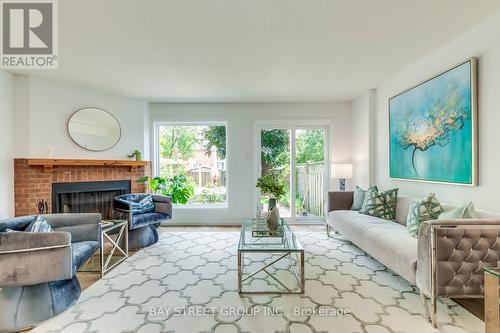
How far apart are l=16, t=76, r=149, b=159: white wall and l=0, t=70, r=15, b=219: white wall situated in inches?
2.9

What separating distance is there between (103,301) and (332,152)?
4.23 metres

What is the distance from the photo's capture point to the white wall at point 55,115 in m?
3.35

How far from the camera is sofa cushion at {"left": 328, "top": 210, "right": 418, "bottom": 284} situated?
6.71ft

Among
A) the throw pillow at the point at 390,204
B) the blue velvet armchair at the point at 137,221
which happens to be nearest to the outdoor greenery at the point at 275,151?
the throw pillow at the point at 390,204

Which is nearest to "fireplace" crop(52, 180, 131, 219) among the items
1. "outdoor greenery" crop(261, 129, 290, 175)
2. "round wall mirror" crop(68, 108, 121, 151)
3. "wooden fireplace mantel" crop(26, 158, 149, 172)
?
"wooden fireplace mantel" crop(26, 158, 149, 172)

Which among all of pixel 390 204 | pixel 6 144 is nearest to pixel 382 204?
pixel 390 204

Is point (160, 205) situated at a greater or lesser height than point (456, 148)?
lesser

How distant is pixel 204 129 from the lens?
4.94m

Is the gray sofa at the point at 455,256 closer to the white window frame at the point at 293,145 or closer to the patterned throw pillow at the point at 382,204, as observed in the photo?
the patterned throw pillow at the point at 382,204

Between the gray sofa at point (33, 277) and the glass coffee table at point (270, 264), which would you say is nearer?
the gray sofa at point (33, 277)

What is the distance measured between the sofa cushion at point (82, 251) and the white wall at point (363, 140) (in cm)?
401

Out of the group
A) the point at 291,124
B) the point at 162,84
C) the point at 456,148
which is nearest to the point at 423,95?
the point at 456,148

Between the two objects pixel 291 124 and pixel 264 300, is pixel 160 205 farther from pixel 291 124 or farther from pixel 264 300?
pixel 291 124

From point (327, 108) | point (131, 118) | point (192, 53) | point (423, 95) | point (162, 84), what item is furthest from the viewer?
point (327, 108)
